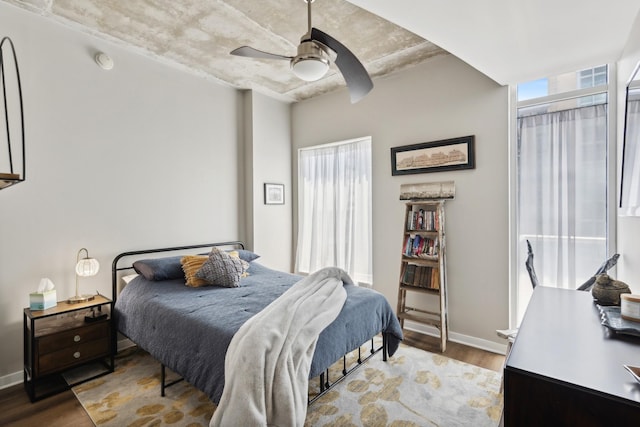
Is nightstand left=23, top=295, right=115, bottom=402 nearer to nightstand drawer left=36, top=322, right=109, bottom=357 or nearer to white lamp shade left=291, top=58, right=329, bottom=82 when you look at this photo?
nightstand drawer left=36, top=322, right=109, bottom=357

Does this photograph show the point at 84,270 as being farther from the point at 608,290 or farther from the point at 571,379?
the point at 608,290

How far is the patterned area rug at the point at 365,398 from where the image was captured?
2092 mm

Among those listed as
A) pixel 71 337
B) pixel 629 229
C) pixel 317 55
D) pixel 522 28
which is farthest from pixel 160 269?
pixel 629 229

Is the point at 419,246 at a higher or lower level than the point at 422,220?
lower

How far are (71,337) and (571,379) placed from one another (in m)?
3.13

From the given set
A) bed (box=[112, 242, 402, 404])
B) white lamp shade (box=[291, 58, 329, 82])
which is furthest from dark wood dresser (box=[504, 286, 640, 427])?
white lamp shade (box=[291, 58, 329, 82])

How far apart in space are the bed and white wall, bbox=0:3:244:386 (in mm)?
401

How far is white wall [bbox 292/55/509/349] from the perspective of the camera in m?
3.06

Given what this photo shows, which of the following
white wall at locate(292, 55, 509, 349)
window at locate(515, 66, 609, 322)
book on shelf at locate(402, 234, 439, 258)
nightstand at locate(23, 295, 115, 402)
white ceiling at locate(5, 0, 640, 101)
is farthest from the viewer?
book on shelf at locate(402, 234, 439, 258)

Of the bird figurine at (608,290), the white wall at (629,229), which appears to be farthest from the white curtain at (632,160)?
the bird figurine at (608,290)

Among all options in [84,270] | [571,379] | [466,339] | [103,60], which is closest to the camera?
[571,379]

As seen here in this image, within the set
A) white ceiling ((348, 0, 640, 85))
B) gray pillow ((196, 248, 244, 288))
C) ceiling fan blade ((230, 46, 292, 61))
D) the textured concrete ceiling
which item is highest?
the textured concrete ceiling

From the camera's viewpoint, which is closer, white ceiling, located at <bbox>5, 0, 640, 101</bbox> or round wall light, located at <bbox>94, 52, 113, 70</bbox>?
white ceiling, located at <bbox>5, 0, 640, 101</bbox>

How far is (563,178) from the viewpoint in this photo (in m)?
2.82
